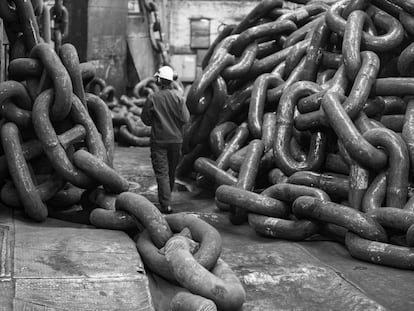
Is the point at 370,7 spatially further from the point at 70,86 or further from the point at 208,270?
the point at 208,270

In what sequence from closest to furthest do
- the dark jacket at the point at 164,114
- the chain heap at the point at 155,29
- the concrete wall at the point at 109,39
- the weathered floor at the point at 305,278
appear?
the weathered floor at the point at 305,278
the dark jacket at the point at 164,114
the concrete wall at the point at 109,39
the chain heap at the point at 155,29

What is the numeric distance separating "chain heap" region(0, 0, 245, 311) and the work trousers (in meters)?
0.84

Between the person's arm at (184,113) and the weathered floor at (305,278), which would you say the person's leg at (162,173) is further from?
the weathered floor at (305,278)

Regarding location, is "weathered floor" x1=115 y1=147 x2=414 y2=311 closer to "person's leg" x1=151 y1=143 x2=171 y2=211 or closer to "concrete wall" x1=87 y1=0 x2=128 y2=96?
"person's leg" x1=151 y1=143 x2=171 y2=211

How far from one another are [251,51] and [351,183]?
211 cm

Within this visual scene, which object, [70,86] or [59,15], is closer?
[70,86]

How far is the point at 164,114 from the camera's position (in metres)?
5.48

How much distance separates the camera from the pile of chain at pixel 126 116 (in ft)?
27.7

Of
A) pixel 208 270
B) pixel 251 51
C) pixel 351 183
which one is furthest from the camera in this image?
pixel 251 51

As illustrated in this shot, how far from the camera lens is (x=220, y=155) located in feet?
18.4

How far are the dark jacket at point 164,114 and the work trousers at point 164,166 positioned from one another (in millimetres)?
63

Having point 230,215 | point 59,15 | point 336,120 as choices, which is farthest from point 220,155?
point 59,15

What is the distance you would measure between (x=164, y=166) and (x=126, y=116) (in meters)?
3.37

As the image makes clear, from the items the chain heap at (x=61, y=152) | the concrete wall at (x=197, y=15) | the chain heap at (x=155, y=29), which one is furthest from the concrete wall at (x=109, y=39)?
the concrete wall at (x=197, y=15)
